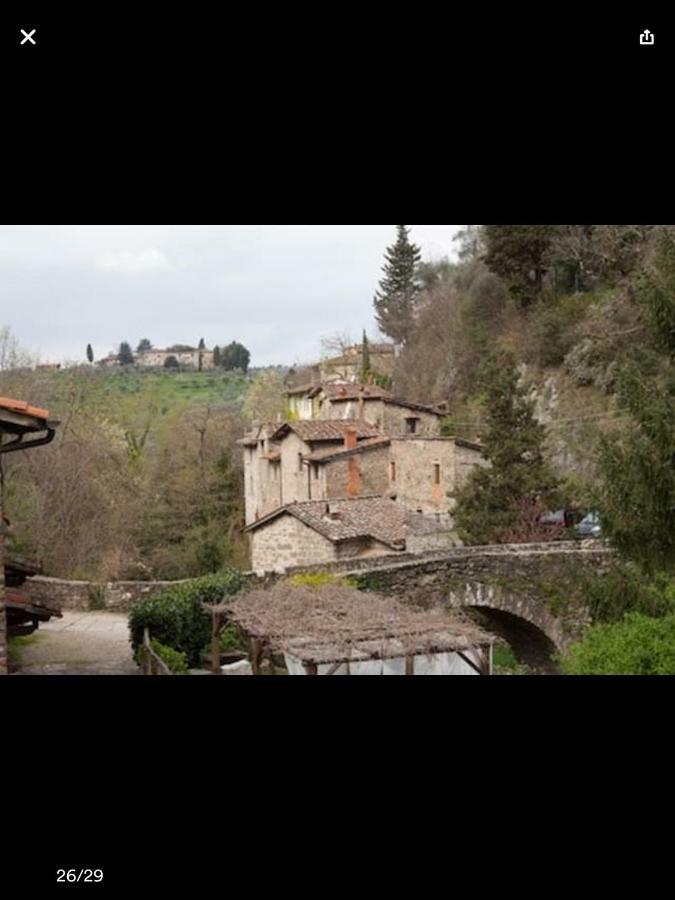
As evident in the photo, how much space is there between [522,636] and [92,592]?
13.5ft

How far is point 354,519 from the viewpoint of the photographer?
27.4 feet

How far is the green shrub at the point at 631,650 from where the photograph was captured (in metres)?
4.30

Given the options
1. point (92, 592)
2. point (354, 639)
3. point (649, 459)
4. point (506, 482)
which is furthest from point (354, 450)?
point (354, 639)

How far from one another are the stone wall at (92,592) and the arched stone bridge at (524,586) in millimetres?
1971

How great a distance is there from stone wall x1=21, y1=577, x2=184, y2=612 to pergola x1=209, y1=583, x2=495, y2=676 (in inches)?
67.0

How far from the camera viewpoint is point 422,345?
13.5m

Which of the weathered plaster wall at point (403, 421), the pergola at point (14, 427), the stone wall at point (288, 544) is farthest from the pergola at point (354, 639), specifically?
the weathered plaster wall at point (403, 421)

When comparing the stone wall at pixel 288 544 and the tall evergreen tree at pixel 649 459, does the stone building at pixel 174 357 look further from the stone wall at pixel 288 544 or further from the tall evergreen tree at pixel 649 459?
the tall evergreen tree at pixel 649 459

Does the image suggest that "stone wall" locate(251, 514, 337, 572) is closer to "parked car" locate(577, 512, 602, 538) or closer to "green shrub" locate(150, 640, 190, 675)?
"green shrub" locate(150, 640, 190, 675)

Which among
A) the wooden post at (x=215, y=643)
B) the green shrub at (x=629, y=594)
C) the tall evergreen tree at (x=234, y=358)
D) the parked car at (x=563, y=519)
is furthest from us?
the parked car at (x=563, y=519)
